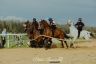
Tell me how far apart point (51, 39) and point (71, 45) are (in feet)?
5.14

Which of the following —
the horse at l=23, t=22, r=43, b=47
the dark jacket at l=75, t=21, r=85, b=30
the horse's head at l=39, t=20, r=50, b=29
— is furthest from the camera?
the horse at l=23, t=22, r=43, b=47

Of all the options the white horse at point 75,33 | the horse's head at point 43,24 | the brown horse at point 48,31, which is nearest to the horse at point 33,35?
the brown horse at point 48,31

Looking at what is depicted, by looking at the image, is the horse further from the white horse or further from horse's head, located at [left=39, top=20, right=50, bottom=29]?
the white horse

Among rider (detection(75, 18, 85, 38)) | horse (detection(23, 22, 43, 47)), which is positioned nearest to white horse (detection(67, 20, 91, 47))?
rider (detection(75, 18, 85, 38))

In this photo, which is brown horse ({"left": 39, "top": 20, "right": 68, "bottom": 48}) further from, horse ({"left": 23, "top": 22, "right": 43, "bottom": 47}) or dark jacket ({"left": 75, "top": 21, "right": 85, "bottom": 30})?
dark jacket ({"left": 75, "top": 21, "right": 85, "bottom": 30})

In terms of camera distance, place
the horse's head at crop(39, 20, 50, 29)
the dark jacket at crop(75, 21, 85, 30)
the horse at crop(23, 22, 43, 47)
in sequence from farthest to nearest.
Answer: the horse at crop(23, 22, 43, 47)
the dark jacket at crop(75, 21, 85, 30)
the horse's head at crop(39, 20, 50, 29)

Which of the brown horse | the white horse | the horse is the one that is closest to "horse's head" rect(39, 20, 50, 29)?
the brown horse

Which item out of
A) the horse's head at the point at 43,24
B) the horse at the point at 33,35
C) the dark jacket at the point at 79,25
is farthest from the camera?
the horse at the point at 33,35

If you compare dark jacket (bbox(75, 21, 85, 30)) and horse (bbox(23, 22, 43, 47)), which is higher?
dark jacket (bbox(75, 21, 85, 30))

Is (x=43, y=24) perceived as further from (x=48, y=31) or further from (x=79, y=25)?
(x=79, y=25)

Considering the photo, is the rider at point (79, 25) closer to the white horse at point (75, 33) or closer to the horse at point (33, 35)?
the white horse at point (75, 33)

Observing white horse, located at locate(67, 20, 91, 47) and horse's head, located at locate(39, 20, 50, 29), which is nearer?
horse's head, located at locate(39, 20, 50, 29)
